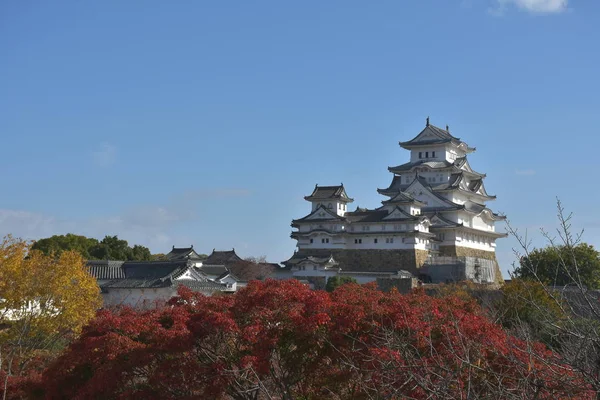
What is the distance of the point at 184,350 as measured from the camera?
12273 mm

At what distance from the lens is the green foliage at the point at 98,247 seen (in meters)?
52.2

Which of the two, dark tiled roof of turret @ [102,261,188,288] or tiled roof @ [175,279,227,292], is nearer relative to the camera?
dark tiled roof of turret @ [102,261,188,288]

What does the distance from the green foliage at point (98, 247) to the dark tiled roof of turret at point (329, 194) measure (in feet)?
45.3

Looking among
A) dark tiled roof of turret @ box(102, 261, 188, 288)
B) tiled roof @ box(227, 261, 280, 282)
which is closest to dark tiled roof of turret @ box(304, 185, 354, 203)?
tiled roof @ box(227, 261, 280, 282)

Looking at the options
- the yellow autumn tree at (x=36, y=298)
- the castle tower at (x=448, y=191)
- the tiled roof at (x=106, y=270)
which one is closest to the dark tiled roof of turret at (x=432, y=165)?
the castle tower at (x=448, y=191)

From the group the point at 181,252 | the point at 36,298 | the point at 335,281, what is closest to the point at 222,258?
the point at 181,252

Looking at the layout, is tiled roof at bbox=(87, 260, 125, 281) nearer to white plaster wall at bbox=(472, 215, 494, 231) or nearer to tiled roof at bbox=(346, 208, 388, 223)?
tiled roof at bbox=(346, 208, 388, 223)

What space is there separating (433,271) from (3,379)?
36823mm

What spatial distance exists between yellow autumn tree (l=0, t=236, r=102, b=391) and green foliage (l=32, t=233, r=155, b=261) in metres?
32.2

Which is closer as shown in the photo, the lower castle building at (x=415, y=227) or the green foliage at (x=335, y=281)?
the green foliage at (x=335, y=281)

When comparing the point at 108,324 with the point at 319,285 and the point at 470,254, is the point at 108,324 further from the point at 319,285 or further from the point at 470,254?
the point at 470,254

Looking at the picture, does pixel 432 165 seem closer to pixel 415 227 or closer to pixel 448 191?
pixel 448 191

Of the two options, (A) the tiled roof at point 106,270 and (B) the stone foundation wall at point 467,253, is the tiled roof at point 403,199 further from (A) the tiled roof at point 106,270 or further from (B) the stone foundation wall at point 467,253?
(A) the tiled roof at point 106,270

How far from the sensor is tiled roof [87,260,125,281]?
38475 mm
